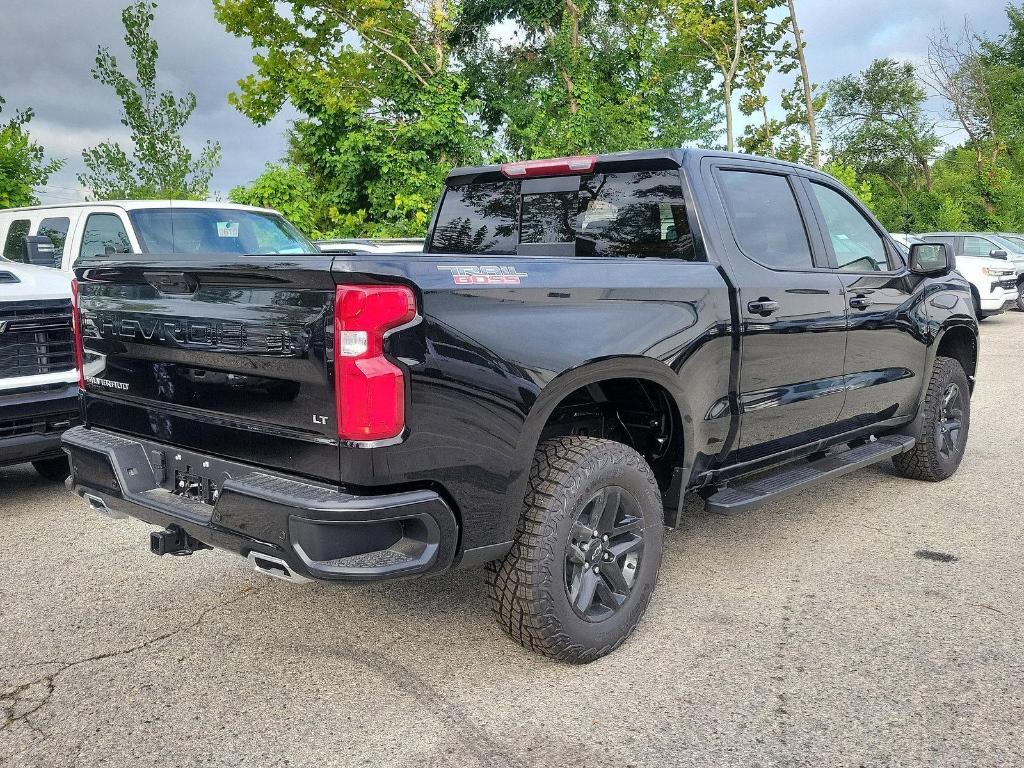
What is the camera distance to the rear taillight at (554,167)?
13.5ft

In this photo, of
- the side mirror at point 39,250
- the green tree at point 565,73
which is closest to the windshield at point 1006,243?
the green tree at point 565,73

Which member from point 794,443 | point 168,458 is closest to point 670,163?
point 794,443

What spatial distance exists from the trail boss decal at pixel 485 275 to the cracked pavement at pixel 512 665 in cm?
140

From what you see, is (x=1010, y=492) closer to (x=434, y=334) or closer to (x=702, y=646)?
(x=702, y=646)

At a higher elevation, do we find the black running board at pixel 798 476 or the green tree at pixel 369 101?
the green tree at pixel 369 101

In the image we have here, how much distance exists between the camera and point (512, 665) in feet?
10.9

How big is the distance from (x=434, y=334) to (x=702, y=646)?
5.48ft

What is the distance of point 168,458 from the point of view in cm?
319

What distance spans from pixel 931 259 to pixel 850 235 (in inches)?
27.8

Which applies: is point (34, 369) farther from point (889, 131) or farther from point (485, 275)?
point (889, 131)

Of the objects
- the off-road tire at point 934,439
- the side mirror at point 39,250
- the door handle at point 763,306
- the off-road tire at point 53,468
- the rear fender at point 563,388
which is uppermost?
the side mirror at point 39,250

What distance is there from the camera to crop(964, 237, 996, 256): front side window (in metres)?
18.1

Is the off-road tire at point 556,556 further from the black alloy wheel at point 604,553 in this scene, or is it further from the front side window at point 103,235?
the front side window at point 103,235

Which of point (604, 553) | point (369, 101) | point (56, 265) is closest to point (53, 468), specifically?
point (56, 265)
